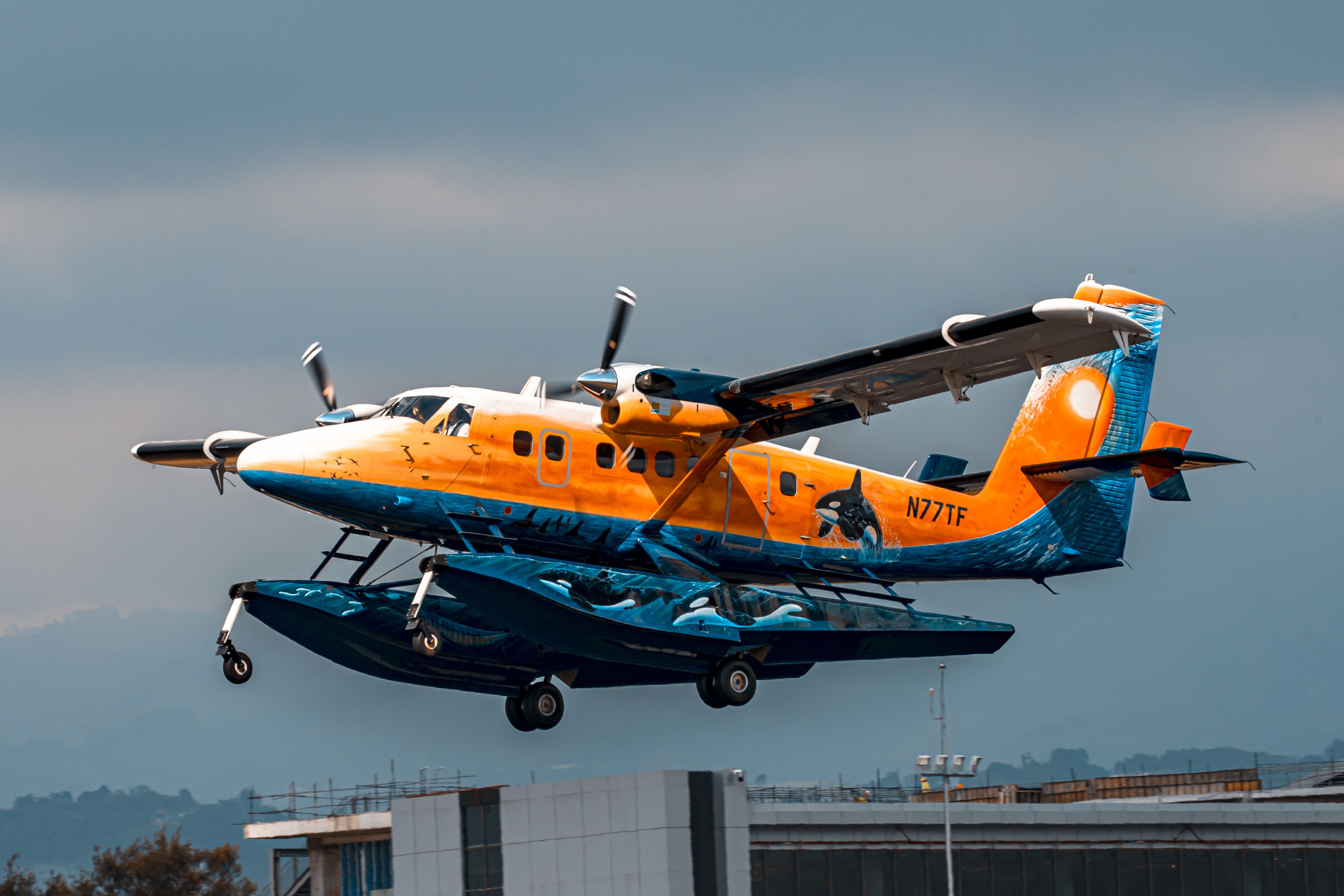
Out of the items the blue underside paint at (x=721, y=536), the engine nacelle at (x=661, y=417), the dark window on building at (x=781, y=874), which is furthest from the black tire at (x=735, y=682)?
the dark window on building at (x=781, y=874)

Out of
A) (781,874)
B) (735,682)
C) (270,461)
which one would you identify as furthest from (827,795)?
(270,461)

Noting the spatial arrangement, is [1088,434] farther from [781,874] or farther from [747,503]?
[781,874]

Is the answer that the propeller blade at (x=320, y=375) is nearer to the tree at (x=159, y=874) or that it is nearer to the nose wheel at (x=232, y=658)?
the nose wheel at (x=232, y=658)

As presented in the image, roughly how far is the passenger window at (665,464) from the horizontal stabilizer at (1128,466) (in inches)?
296

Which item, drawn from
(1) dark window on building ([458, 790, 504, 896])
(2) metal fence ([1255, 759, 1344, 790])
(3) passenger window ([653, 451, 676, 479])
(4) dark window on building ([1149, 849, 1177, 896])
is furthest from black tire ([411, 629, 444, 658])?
(2) metal fence ([1255, 759, 1344, 790])

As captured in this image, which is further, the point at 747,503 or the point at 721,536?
the point at 747,503

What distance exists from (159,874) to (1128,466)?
134 feet

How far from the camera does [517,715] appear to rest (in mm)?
27828

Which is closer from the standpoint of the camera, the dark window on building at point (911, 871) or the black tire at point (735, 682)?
the black tire at point (735, 682)

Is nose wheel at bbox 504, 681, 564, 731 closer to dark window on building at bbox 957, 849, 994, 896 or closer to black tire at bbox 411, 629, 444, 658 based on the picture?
black tire at bbox 411, 629, 444, 658

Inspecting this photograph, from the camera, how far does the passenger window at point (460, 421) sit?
2400 cm

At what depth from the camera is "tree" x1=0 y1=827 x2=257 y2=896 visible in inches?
2178

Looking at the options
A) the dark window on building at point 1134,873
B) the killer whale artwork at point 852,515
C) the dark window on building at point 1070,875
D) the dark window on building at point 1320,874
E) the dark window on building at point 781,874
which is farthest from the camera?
the dark window on building at point 1320,874

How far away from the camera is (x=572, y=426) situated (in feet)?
81.4
